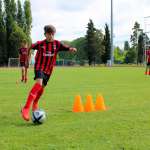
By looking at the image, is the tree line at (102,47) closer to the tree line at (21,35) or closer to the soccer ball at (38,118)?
the tree line at (21,35)

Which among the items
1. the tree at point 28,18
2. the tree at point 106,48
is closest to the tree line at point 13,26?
the tree at point 28,18

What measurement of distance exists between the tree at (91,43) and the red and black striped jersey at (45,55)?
3605 inches

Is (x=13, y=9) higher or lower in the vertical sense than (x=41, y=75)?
higher

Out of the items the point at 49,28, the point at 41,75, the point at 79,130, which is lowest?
the point at 79,130

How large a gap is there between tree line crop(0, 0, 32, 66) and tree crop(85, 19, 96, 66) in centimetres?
1772

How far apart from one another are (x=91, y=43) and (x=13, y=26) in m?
23.1

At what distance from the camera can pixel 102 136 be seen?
687 centimetres

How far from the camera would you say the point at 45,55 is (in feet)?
30.0

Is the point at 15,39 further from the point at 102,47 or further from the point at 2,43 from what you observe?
the point at 102,47

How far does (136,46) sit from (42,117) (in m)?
106

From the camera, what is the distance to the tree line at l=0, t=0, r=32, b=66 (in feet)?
279

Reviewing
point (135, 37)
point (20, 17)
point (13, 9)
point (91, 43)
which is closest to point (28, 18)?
point (20, 17)

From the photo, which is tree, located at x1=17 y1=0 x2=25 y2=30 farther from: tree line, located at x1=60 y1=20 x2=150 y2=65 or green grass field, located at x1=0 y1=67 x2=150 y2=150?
green grass field, located at x1=0 y1=67 x2=150 y2=150

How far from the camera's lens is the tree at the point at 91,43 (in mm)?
101812
